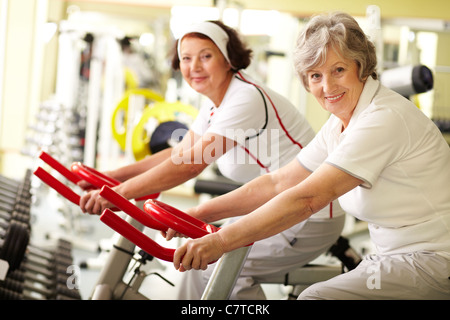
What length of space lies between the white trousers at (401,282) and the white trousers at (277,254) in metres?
0.74

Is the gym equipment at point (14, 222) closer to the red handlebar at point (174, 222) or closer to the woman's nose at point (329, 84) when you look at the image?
the red handlebar at point (174, 222)

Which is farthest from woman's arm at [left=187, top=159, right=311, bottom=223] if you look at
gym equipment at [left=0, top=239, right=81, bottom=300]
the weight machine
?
gym equipment at [left=0, top=239, right=81, bottom=300]

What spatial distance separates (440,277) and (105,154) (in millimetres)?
5380

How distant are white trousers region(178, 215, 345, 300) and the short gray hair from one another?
32.8 inches

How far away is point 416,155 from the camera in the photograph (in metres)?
1.55

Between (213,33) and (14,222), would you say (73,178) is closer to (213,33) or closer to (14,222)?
(14,222)

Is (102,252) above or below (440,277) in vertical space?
below

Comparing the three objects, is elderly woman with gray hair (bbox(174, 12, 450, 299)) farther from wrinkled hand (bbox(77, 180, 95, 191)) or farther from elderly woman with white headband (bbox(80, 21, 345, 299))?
wrinkled hand (bbox(77, 180, 95, 191))

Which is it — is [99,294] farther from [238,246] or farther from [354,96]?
[354,96]

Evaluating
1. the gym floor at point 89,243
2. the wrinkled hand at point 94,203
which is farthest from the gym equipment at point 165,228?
the gym floor at point 89,243

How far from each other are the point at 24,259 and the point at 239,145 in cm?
164

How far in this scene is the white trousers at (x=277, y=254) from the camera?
7.59ft
